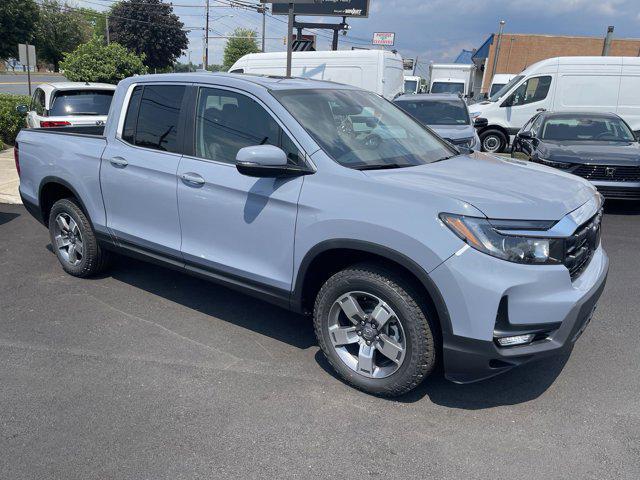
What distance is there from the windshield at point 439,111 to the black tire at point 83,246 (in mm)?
7360

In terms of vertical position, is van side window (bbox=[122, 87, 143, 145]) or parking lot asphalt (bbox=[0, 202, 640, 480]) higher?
van side window (bbox=[122, 87, 143, 145])

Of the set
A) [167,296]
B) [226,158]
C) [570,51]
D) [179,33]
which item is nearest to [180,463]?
[226,158]

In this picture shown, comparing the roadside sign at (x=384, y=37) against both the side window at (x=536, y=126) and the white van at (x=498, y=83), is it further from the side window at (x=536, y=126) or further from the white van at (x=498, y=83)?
the side window at (x=536, y=126)

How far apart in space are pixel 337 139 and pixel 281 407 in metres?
1.69

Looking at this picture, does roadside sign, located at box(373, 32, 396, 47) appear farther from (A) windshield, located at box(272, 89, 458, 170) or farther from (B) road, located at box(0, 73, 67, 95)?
(A) windshield, located at box(272, 89, 458, 170)

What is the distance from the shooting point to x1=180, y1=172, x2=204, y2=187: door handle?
374 centimetres

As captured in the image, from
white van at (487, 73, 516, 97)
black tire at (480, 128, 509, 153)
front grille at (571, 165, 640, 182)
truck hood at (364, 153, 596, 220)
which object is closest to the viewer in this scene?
truck hood at (364, 153, 596, 220)

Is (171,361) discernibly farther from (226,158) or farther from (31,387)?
(226,158)

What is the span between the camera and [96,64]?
16.2m

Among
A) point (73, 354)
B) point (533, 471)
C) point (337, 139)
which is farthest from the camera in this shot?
point (73, 354)

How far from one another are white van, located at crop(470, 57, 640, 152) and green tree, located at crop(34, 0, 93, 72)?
54383 mm

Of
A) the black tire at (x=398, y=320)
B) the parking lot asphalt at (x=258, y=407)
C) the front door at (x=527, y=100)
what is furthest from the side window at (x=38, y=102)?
the front door at (x=527, y=100)

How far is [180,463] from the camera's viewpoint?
267 centimetres

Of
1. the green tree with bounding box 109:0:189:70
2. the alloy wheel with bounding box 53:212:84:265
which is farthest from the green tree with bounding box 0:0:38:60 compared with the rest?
the alloy wheel with bounding box 53:212:84:265
